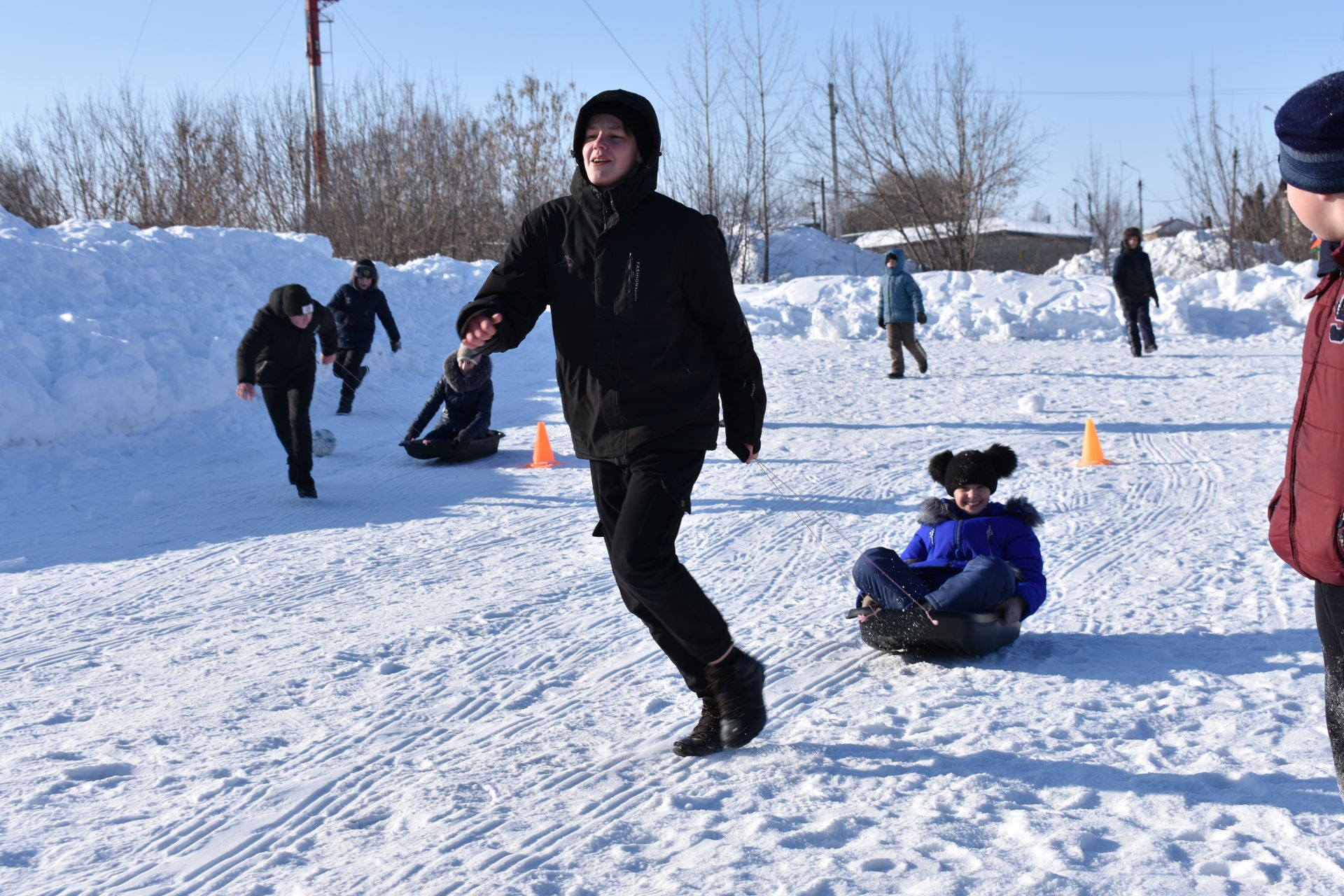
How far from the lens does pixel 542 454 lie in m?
9.97

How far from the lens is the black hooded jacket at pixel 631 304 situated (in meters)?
3.37

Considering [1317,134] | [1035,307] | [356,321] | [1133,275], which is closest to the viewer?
[1317,134]

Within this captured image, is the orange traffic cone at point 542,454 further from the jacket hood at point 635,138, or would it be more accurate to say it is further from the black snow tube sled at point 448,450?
the jacket hood at point 635,138

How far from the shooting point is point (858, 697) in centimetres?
423

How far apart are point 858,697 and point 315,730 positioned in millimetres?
1933

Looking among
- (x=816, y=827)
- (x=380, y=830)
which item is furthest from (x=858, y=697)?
(x=380, y=830)

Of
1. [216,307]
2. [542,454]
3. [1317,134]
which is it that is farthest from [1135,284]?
[1317,134]

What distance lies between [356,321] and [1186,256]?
26.6m

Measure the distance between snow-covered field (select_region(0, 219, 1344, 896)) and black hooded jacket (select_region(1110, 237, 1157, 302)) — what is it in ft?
15.6

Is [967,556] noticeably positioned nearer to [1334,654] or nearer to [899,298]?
[1334,654]

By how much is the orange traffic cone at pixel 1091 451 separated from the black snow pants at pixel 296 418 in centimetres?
591

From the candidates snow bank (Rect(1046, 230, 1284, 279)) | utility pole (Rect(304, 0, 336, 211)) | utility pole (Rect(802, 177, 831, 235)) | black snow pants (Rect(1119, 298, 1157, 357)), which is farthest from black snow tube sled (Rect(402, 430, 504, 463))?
utility pole (Rect(802, 177, 831, 235))

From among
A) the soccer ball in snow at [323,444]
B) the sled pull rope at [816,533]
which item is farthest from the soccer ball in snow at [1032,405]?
the soccer ball in snow at [323,444]

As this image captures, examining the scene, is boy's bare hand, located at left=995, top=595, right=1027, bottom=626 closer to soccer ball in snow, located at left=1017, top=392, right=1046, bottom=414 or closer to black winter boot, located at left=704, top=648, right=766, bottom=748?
black winter boot, located at left=704, top=648, right=766, bottom=748
